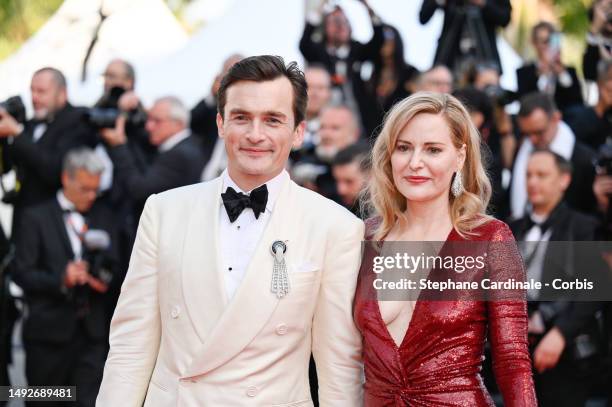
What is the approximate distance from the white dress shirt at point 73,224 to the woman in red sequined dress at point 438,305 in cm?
272

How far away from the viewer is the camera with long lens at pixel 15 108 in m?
5.72

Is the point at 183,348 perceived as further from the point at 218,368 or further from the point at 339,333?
the point at 339,333

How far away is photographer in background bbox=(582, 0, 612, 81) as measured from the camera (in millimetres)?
5309

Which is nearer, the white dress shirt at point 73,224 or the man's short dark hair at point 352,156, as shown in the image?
the man's short dark hair at point 352,156

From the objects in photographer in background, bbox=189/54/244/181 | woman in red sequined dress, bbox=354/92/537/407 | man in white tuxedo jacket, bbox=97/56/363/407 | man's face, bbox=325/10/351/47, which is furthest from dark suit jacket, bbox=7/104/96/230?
woman in red sequined dress, bbox=354/92/537/407

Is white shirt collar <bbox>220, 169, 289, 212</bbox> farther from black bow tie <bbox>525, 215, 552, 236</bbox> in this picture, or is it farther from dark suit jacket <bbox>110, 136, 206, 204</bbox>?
dark suit jacket <bbox>110, 136, 206, 204</bbox>

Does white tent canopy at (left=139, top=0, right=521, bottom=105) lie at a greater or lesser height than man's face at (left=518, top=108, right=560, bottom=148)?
greater

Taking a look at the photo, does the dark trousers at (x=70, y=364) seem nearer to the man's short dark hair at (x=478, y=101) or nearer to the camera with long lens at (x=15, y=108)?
the camera with long lens at (x=15, y=108)

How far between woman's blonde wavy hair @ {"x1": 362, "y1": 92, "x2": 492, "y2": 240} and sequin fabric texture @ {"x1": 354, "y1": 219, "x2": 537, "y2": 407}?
0.11 m

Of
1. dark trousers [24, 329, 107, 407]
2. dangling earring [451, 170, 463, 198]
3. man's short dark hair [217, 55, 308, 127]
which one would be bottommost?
dark trousers [24, 329, 107, 407]

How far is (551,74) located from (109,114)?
248 centimetres

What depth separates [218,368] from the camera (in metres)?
2.77

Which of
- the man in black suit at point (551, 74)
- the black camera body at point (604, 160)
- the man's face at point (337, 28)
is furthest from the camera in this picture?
the man's face at point (337, 28)

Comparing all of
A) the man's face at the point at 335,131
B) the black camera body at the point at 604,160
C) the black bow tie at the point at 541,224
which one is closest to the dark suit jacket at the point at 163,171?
the man's face at the point at 335,131
